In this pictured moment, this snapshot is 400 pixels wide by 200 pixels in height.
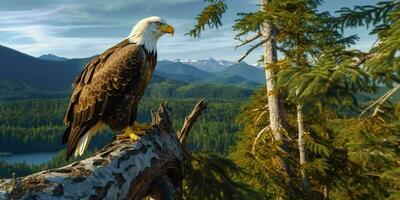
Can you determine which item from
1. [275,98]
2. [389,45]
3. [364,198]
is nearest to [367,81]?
[389,45]

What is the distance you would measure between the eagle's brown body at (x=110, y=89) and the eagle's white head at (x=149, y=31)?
0.39 ft

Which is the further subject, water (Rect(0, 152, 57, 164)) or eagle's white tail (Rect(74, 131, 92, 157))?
water (Rect(0, 152, 57, 164))

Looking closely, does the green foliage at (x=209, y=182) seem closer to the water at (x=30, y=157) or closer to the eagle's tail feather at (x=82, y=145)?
the eagle's tail feather at (x=82, y=145)

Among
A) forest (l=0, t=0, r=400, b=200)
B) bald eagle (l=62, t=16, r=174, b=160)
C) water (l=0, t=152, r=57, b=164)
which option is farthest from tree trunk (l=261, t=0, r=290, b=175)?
water (l=0, t=152, r=57, b=164)

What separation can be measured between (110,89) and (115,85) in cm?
11

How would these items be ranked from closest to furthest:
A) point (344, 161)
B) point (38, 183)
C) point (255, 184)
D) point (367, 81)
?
point (38, 183) < point (367, 81) < point (255, 184) < point (344, 161)

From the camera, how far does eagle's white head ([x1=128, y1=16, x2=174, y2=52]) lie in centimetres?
721

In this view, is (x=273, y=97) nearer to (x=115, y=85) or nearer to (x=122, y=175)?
(x=115, y=85)

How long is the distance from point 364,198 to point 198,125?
172 metres

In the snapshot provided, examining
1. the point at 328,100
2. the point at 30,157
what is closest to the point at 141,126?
the point at 328,100

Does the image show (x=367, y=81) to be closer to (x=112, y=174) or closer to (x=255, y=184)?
(x=112, y=174)

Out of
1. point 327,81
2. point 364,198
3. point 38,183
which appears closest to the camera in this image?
point 38,183

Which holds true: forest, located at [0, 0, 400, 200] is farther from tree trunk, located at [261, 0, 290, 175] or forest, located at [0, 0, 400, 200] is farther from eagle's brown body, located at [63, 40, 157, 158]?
eagle's brown body, located at [63, 40, 157, 158]

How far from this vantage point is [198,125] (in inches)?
7338
